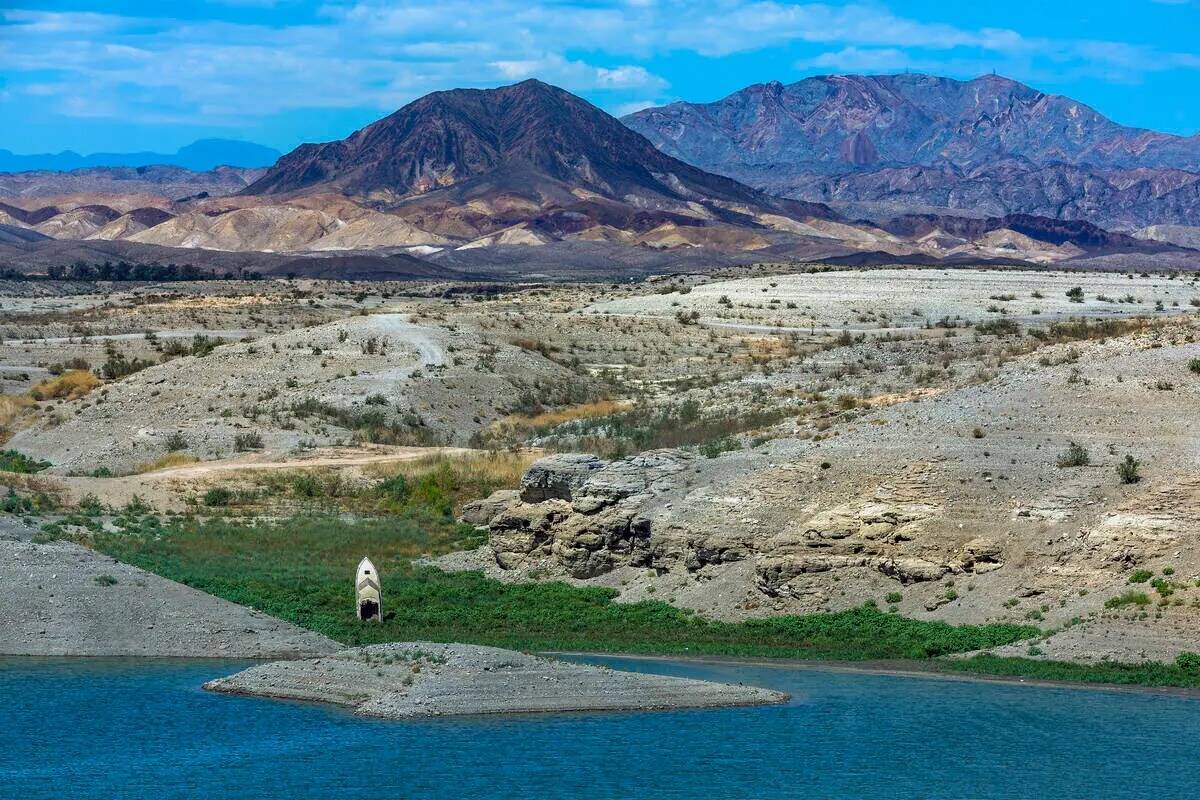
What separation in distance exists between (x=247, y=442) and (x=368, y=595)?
21009mm

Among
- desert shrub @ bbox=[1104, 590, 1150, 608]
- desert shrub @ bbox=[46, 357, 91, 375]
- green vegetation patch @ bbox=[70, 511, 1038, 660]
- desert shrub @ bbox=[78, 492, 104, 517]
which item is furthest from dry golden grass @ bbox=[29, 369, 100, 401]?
desert shrub @ bbox=[1104, 590, 1150, 608]

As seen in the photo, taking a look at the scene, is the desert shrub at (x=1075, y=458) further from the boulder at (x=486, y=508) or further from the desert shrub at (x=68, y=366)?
the desert shrub at (x=68, y=366)

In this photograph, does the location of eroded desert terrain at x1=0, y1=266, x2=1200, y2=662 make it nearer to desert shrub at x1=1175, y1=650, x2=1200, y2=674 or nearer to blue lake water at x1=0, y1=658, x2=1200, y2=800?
desert shrub at x1=1175, y1=650, x2=1200, y2=674

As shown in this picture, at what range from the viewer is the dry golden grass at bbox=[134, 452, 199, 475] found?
151ft

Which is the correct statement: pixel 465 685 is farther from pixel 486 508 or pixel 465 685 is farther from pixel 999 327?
pixel 999 327

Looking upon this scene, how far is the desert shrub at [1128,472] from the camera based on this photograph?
28.6 metres

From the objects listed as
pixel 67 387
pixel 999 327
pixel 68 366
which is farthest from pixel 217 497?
pixel 999 327

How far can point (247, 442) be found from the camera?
48.9 meters

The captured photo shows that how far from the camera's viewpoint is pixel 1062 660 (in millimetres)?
25422

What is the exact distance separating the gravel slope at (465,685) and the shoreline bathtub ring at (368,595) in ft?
12.8

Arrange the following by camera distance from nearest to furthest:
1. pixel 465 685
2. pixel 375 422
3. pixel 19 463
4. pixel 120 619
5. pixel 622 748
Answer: pixel 622 748 < pixel 465 685 < pixel 120 619 < pixel 19 463 < pixel 375 422

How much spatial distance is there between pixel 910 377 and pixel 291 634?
92.1 feet

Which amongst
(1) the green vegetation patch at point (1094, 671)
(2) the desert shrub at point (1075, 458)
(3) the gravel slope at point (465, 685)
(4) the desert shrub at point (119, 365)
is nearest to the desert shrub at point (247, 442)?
(4) the desert shrub at point (119, 365)

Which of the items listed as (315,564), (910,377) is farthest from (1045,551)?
(910,377)
